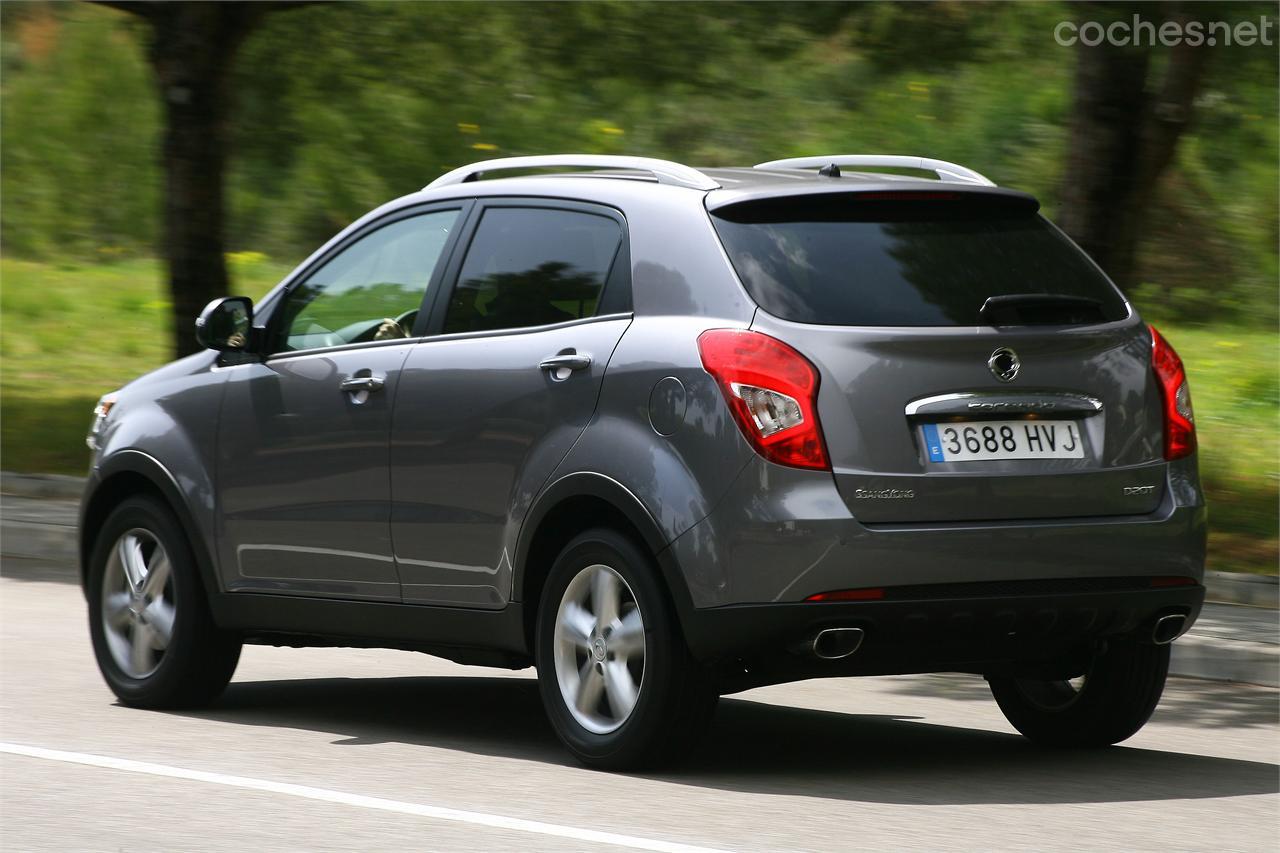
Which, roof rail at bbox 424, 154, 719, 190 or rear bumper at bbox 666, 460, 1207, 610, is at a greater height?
roof rail at bbox 424, 154, 719, 190

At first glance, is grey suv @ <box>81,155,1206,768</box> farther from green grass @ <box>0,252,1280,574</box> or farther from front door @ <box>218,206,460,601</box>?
green grass @ <box>0,252,1280,574</box>

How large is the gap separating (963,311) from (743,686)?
1.25 metres

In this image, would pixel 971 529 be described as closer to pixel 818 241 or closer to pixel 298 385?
pixel 818 241

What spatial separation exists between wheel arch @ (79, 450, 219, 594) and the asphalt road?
1.77 feet

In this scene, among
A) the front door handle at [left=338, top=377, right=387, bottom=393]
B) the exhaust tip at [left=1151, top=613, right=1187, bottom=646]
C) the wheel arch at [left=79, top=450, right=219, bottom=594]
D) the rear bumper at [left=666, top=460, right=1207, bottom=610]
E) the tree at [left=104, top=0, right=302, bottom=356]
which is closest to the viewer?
the rear bumper at [left=666, top=460, right=1207, bottom=610]

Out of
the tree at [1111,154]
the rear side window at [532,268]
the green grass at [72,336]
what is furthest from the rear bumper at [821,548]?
the green grass at [72,336]

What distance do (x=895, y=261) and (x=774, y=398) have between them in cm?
67

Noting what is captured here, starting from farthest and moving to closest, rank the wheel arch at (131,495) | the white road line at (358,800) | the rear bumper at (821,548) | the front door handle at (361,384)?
the wheel arch at (131,495), the front door handle at (361,384), the rear bumper at (821,548), the white road line at (358,800)

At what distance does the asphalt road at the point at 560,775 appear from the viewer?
18.3ft

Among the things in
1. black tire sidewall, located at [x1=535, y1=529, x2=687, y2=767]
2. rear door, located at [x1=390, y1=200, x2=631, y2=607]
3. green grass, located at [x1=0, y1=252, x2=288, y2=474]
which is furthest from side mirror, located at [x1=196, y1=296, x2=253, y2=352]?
green grass, located at [x1=0, y1=252, x2=288, y2=474]

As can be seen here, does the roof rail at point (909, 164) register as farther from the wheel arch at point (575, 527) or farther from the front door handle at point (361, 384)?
the front door handle at point (361, 384)

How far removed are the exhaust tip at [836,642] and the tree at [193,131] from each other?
9.81m

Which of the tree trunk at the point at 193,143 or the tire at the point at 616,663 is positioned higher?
the tire at the point at 616,663

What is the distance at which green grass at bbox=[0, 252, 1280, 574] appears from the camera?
13625mm
